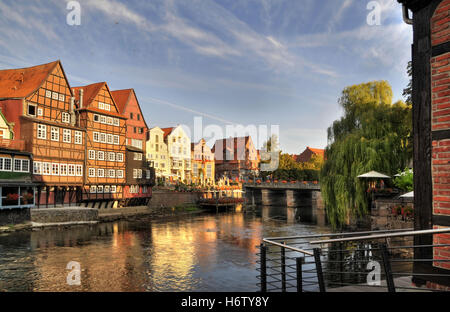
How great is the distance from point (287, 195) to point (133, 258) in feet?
170

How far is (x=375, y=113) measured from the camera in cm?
2945

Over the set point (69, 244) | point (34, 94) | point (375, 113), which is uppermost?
point (34, 94)

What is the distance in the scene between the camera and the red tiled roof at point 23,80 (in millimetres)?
38344

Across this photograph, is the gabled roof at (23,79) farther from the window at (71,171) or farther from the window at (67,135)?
the window at (71,171)

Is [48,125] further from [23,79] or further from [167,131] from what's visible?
[167,131]

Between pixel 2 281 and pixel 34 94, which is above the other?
pixel 34 94

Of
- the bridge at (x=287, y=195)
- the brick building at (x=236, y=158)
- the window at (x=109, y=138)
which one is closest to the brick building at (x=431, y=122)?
the window at (x=109, y=138)

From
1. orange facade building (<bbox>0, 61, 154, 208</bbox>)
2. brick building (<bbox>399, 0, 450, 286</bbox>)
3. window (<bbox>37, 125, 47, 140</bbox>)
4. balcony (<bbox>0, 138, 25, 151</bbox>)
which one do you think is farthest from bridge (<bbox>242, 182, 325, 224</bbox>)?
brick building (<bbox>399, 0, 450, 286</bbox>)

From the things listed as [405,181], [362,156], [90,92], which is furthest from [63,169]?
[405,181]

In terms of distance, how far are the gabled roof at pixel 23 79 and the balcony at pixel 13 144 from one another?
16.1 ft
